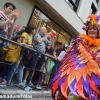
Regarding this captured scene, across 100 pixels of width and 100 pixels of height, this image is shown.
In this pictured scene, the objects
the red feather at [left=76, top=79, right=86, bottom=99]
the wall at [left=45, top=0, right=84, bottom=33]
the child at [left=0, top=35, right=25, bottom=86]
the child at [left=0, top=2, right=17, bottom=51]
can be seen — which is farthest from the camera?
the wall at [left=45, top=0, right=84, bottom=33]

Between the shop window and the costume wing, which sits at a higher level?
the shop window

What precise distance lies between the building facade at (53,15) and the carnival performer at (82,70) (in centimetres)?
544

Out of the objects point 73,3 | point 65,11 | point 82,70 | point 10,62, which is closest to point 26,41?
point 10,62

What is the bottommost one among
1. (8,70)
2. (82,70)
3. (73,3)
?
(8,70)

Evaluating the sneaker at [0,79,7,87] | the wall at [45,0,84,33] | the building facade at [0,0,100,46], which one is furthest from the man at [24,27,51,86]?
the wall at [45,0,84,33]

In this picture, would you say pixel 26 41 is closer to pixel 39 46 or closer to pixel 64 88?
pixel 39 46

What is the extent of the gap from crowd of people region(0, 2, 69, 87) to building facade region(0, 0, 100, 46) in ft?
11.0

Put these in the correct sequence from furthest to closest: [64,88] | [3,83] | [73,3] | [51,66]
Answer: [73,3] < [51,66] < [3,83] < [64,88]

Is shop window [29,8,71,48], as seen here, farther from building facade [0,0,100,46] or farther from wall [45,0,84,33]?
wall [45,0,84,33]

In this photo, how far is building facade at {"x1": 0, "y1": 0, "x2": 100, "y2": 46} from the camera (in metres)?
9.19

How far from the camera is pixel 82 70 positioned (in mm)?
2846

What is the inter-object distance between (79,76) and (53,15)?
27.9ft

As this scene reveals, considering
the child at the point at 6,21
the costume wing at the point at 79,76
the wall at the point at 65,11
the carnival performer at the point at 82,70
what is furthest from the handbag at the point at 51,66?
the wall at the point at 65,11

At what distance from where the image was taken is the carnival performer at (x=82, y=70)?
8.55 ft
